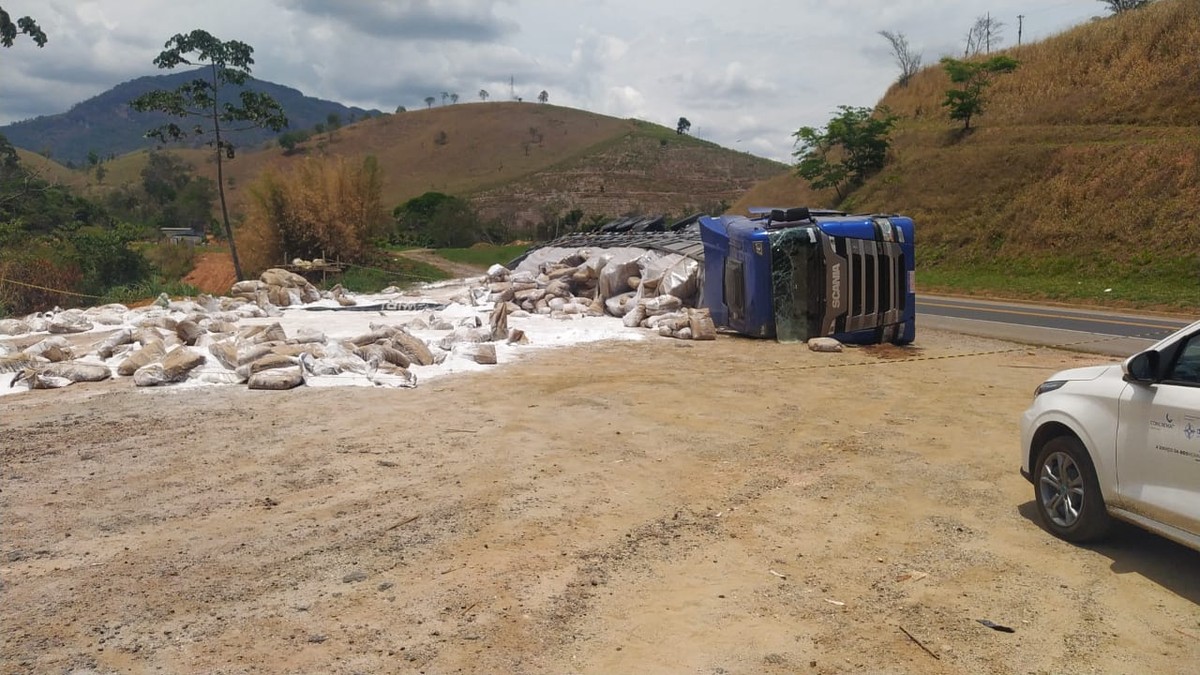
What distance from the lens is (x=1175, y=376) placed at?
4.59 metres

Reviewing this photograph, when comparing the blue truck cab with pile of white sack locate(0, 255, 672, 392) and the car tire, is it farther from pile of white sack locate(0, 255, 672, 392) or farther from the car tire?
the car tire

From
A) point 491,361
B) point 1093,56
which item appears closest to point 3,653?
point 491,361

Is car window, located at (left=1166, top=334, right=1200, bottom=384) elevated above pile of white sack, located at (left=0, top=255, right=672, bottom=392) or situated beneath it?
elevated above

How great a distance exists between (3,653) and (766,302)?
11.6 meters

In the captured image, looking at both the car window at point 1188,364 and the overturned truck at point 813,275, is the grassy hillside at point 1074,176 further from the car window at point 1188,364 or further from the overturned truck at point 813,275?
the car window at point 1188,364

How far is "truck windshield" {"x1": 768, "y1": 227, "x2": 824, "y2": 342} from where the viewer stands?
13.5m

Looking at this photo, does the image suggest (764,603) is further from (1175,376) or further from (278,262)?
(278,262)

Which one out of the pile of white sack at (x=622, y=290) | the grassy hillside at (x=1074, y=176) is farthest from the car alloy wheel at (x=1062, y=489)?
the grassy hillside at (x=1074, y=176)

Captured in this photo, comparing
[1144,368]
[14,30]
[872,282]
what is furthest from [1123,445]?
[14,30]

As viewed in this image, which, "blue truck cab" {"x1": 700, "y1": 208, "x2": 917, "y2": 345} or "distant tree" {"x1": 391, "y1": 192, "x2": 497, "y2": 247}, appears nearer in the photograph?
"blue truck cab" {"x1": 700, "y1": 208, "x2": 917, "y2": 345}

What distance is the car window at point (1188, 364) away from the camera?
4.52m

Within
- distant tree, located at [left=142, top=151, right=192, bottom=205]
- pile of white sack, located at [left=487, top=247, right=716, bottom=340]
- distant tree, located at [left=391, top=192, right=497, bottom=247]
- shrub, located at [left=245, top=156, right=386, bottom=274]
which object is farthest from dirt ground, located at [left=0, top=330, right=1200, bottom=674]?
distant tree, located at [left=142, top=151, right=192, bottom=205]

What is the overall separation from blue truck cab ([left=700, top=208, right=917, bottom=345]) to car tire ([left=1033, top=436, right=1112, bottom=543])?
8308 mm

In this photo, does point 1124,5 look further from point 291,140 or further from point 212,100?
point 291,140
